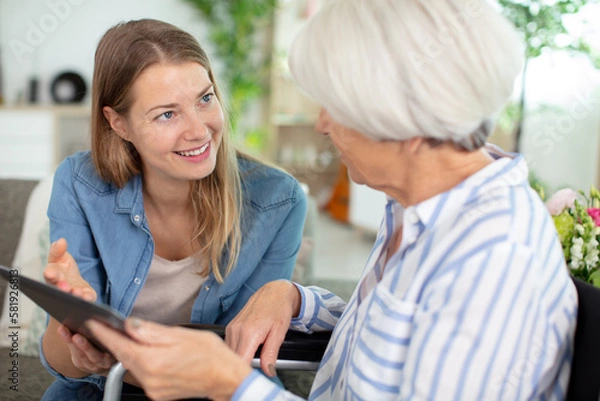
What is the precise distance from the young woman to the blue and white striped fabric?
555mm

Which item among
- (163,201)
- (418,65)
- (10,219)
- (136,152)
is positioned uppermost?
(418,65)

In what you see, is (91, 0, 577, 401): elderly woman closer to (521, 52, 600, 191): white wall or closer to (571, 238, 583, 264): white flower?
(571, 238, 583, 264): white flower

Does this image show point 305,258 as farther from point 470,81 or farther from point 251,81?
point 251,81

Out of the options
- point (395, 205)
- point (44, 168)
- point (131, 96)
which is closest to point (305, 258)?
point (131, 96)

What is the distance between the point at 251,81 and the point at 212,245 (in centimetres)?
472

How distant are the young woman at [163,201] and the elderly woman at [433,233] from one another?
1.79ft

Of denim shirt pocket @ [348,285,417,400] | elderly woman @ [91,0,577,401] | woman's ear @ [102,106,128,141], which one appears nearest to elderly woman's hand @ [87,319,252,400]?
elderly woman @ [91,0,577,401]

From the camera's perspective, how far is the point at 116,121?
1.43 meters

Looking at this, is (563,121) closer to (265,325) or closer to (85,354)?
(265,325)

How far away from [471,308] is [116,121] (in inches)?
38.4

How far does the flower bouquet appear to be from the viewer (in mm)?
1102

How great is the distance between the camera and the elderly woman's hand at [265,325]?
1.08 m

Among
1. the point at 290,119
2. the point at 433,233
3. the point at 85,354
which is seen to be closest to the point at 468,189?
the point at 433,233

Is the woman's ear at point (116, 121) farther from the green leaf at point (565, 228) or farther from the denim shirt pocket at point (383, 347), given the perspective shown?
the green leaf at point (565, 228)
